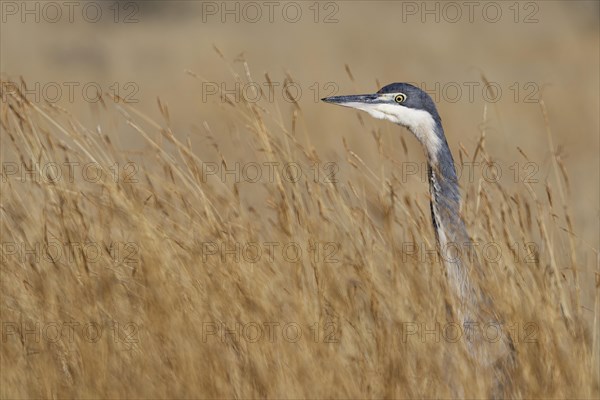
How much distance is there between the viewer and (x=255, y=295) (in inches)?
170

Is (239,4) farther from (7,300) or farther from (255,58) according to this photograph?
(7,300)

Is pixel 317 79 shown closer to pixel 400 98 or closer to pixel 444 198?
pixel 400 98

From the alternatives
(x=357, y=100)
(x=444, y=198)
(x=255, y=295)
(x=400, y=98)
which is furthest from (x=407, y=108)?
(x=255, y=295)

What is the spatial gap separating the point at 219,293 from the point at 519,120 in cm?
1097

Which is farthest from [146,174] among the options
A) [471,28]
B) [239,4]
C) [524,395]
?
[239,4]

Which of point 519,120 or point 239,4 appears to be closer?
point 519,120

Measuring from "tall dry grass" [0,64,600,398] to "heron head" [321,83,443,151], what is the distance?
41 centimetres

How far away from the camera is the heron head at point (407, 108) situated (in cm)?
502

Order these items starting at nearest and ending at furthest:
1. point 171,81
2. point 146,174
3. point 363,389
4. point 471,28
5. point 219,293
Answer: point 363,389, point 219,293, point 146,174, point 171,81, point 471,28

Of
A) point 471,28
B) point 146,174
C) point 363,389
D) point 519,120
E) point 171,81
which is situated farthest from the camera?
point 471,28

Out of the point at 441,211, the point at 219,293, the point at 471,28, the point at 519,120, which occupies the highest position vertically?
the point at 471,28

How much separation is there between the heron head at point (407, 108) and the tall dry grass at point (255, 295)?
411 mm

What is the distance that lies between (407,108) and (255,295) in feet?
3.86

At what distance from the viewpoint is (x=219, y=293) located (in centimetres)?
434
